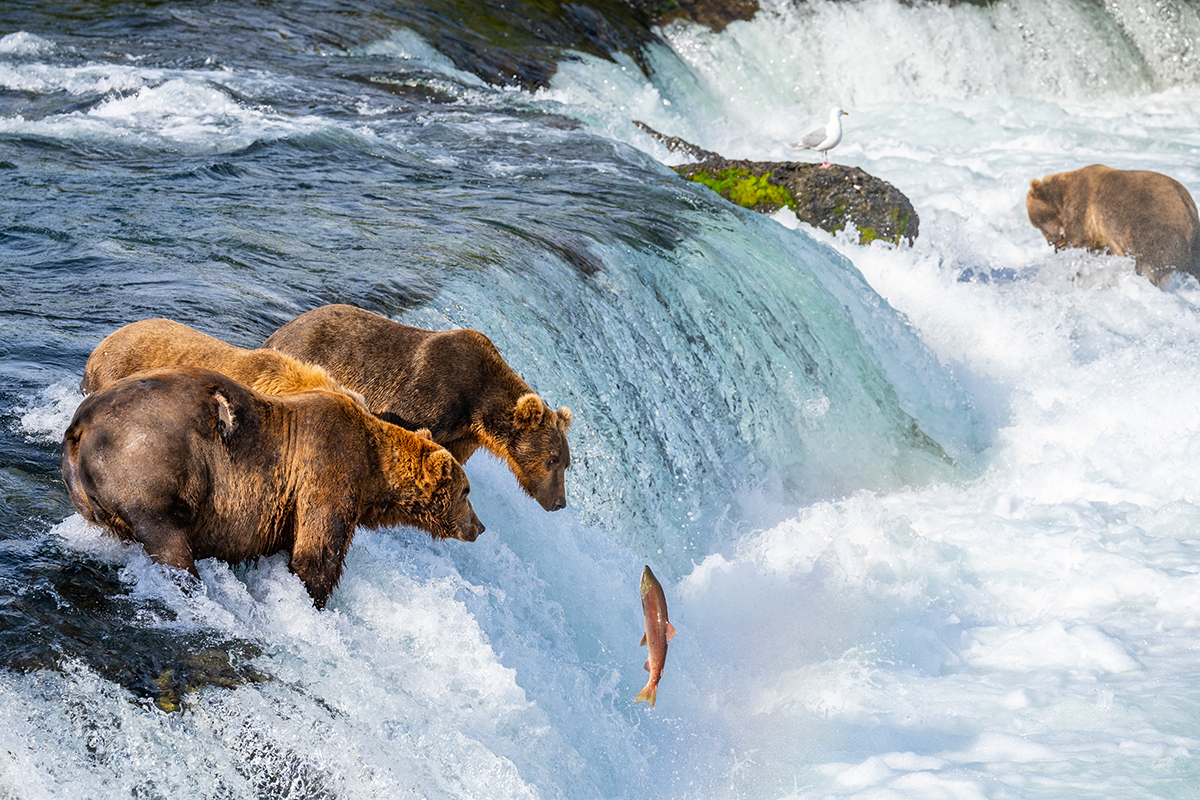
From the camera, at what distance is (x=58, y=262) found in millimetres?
7027

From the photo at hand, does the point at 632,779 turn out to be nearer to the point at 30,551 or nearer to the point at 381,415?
the point at 381,415

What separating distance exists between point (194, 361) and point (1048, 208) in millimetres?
10248

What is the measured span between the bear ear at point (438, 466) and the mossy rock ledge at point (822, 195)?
325 inches

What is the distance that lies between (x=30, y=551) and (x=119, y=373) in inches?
31.6

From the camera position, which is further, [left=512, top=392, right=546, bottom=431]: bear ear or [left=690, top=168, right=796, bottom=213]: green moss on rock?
[left=690, top=168, right=796, bottom=213]: green moss on rock

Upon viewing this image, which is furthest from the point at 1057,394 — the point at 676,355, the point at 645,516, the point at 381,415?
the point at 381,415

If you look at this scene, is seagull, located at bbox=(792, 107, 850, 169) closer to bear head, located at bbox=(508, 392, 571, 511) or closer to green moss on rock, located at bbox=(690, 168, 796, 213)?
green moss on rock, located at bbox=(690, 168, 796, 213)

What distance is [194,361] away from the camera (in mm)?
4254

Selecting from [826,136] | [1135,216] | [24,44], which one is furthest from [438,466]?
[24,44]

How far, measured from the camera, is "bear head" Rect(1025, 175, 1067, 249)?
1206 cm

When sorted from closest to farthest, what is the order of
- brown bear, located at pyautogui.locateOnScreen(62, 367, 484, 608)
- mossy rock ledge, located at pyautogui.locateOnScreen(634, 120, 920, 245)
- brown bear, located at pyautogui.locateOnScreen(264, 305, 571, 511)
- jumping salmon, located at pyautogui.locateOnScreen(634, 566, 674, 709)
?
brown bear, located at pyautogui.locateOnScreen(62, 367, 484, 608), jumping salmon, located at pyautogui.locateOnScreen(634, 566, 674, 709), brown bear, located at pyautogui.locateOnScreen(264, 305, 571, 511), mossy rock ledge, located at pyautogui.locateOnScreen(634, 120, 920, 245)

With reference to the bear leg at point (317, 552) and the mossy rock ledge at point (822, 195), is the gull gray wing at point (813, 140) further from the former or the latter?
the bear leg at point (317, 552)

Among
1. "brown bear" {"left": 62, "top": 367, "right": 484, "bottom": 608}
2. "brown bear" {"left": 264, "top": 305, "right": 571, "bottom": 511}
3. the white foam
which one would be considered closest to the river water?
the white foam

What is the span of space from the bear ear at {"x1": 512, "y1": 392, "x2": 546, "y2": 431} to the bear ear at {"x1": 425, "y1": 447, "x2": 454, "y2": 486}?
1045 mm
